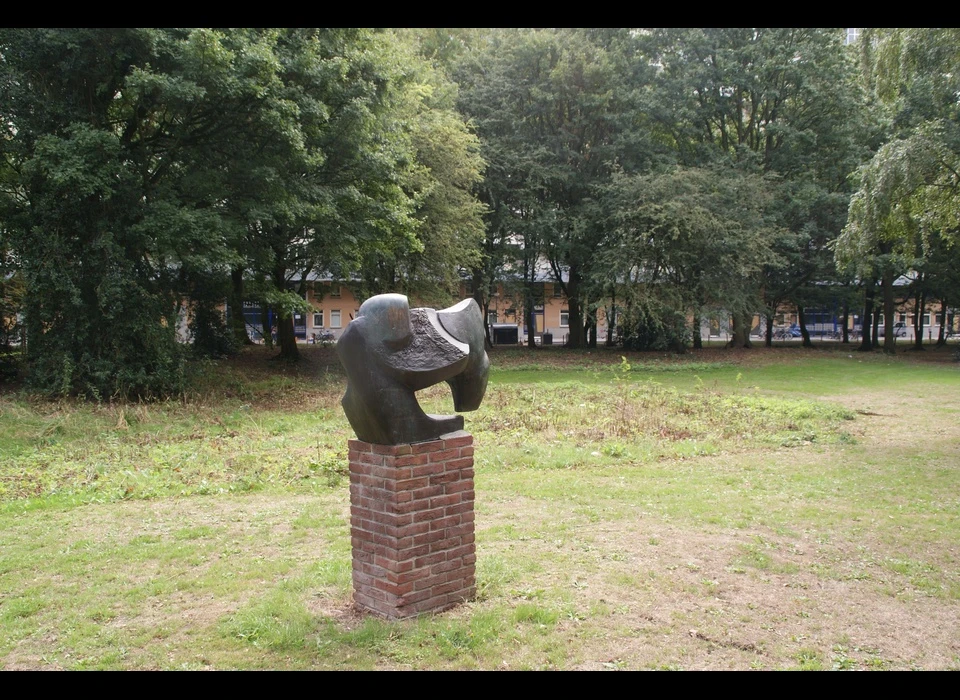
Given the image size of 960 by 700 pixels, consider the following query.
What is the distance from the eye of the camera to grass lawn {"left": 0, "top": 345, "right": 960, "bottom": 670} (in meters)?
4.59

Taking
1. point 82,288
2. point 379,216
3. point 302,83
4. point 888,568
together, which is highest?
point 302,83

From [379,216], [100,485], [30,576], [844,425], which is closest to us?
[30,576]

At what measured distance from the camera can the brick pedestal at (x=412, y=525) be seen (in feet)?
15.7

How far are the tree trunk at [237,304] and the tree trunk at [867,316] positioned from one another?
25693 millimetres

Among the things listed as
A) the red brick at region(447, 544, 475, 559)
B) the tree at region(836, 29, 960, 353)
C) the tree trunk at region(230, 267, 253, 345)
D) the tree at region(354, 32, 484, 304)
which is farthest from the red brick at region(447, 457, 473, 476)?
the tree at region(354, 32, 484, 304)

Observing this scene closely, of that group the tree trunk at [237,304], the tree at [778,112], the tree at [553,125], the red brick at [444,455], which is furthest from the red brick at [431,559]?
the tree at [778,112]

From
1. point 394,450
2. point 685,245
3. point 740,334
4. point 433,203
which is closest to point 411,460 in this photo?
point 394,450

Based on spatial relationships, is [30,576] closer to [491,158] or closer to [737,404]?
[737,404]

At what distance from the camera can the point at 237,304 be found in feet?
73.4

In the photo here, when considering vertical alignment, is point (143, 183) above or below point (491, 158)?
below

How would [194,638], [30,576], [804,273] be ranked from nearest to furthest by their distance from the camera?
[194,638] < [30,576] < [804,273]

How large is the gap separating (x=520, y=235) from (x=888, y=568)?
85.2 ft
